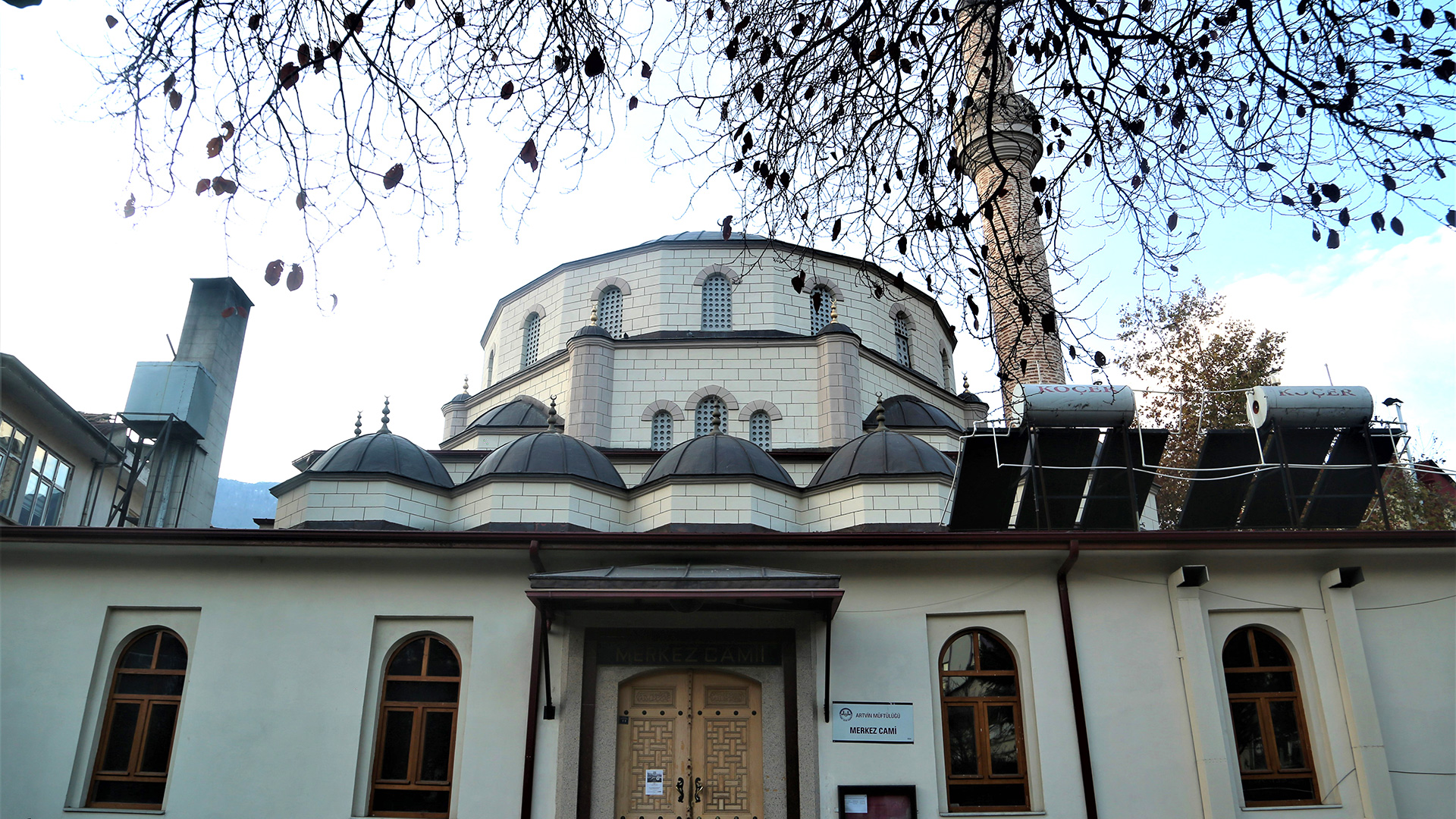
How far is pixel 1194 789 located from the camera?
8.36 meters

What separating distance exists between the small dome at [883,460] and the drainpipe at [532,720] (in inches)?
238

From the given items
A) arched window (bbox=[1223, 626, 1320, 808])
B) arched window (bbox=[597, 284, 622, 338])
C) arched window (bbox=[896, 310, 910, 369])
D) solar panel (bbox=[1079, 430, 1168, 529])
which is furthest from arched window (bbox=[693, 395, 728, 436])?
arched window (bbox=[1223, 626, 1320, 808])

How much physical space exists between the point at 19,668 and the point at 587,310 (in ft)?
38.9

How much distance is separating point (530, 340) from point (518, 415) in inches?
108

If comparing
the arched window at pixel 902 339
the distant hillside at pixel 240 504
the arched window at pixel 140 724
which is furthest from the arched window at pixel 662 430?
the distant hillside at pixel 240 504

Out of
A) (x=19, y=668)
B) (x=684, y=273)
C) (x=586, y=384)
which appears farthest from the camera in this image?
(x=684, y=273)

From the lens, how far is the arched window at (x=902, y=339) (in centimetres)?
2005

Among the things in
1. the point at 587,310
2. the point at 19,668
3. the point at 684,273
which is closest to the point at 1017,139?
the point at 684,273

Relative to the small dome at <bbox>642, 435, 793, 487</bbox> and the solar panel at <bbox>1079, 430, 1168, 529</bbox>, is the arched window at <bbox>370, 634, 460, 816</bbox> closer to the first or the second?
the small dome at <bbox>642, 435, 793, 487</bbox>

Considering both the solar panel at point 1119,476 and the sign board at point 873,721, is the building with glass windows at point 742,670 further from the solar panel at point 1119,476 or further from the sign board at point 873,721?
the solar panel at point 1119,476

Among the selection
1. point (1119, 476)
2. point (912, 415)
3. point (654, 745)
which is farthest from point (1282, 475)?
point (912, 415)

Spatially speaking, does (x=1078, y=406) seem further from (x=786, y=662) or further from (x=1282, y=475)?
(x=786, y=662)

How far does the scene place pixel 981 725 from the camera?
880 cm

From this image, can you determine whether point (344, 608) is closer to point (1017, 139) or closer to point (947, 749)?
point (947, 749)
